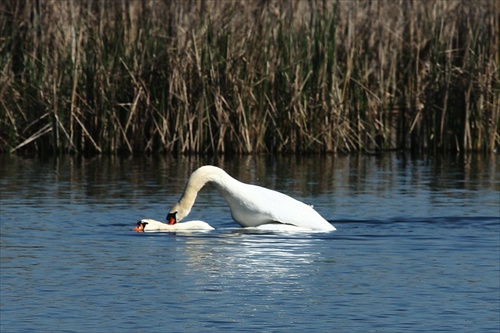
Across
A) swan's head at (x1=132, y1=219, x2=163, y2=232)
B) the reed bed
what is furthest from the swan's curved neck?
the reed bed

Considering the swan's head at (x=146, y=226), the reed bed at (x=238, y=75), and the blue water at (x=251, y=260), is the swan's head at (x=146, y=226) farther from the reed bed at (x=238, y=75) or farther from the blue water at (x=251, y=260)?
the reed bed at (x=238, y=75)

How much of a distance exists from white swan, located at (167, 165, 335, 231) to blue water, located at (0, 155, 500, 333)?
0.19 meters

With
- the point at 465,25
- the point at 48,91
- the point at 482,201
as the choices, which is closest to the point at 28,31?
the point at 48,91

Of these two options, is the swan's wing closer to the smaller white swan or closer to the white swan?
the white swan

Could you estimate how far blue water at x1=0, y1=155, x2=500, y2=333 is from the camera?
27.1 ft

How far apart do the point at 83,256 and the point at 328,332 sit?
3.52 metres

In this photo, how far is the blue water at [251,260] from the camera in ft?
27.1

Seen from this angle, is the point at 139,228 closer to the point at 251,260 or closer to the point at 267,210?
the point at 267,210

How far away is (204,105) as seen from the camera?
803 inches

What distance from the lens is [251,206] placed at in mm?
12219

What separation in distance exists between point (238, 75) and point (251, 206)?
852cm

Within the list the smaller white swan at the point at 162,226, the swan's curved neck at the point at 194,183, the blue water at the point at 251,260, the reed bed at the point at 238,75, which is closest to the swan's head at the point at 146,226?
the smaller white swan at the point at 162,226

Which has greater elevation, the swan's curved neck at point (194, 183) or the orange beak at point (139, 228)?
the swan's curved neck at point (194, 183)

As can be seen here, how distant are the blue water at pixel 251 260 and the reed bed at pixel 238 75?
8.44 ft
